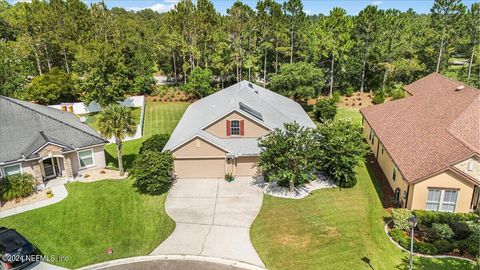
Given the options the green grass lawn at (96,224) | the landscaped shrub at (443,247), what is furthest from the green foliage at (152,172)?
the landscaped shrub at (443,247)

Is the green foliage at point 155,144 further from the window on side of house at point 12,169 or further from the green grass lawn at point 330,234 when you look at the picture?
the green grass lawn at point 330,234

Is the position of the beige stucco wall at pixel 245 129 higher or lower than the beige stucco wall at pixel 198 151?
higher

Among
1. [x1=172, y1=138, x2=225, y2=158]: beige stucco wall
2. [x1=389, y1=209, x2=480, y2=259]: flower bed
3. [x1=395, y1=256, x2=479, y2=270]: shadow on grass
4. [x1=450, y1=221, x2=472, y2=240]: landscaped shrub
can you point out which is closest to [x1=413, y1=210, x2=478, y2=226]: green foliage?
[x1=389, y1=209, x2=480, y2=259]: flower bed

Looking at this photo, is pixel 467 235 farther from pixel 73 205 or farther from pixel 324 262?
pixel 73 205

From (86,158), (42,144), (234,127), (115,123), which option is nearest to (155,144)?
Result: (115,123)

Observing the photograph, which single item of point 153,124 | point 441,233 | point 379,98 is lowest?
point 441,233

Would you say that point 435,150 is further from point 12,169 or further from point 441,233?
point 12,169
